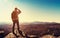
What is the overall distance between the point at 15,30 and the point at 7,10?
211 millimetres

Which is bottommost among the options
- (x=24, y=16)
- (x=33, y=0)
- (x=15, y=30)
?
(x=15, y=30)

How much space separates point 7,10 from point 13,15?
79 millimetres

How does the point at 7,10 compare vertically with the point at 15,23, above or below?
above

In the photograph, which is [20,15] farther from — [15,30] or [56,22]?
[56,22]

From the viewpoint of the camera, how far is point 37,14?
58.5 inches

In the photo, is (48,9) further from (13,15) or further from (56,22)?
(13,15)

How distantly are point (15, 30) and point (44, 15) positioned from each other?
0.31m

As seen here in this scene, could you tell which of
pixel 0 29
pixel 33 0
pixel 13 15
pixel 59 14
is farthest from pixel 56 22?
pixel 0 29

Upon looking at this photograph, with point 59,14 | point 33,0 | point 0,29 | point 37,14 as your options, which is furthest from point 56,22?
point 0,29

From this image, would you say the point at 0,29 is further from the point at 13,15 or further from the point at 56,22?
the point at 56,22

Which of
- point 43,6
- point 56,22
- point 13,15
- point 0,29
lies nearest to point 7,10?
point 13,15

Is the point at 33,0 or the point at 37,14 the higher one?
the point at 33,0

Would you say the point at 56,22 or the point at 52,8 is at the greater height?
the point at 52,8

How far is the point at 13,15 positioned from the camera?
1484mm
